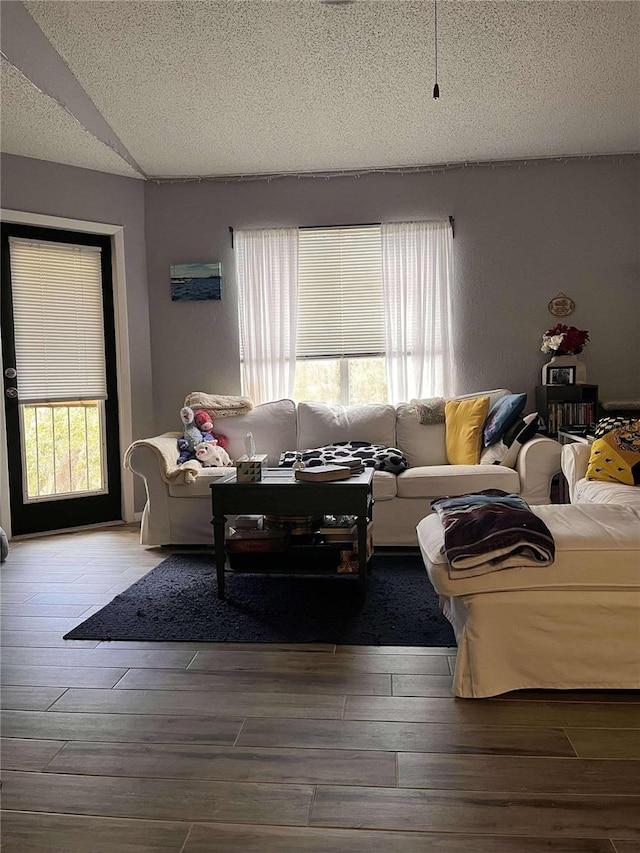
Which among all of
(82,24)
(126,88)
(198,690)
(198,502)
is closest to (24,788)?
(198,690)

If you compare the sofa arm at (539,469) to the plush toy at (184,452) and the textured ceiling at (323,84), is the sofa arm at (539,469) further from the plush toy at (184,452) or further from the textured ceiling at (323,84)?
the plush toy at (184,452)

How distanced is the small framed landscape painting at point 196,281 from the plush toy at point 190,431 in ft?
3.40

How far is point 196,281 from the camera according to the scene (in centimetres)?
536

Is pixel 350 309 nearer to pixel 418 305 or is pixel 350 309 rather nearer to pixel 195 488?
pixel 418 305

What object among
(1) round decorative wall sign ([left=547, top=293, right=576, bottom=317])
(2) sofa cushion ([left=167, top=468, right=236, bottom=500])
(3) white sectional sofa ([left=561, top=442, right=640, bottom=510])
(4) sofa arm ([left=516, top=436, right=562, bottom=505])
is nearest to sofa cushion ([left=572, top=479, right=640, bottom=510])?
(3) white sectional sofa ([left=561, top=442, right=640, bottom=510])

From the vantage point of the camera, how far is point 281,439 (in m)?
4.96

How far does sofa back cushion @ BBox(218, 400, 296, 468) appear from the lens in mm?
4938

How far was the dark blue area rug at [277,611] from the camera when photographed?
9.32 feet

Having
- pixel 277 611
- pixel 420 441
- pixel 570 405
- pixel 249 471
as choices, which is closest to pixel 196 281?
pixel 420 441

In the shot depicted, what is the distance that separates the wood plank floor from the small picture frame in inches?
111

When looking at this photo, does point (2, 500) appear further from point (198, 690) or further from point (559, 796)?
point (559, 796)

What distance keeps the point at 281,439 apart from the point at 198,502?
0.87 meters

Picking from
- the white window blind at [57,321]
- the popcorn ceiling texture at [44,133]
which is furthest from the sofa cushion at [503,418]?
the popcorn ceiling texture at [44,133]

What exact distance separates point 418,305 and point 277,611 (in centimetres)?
289
